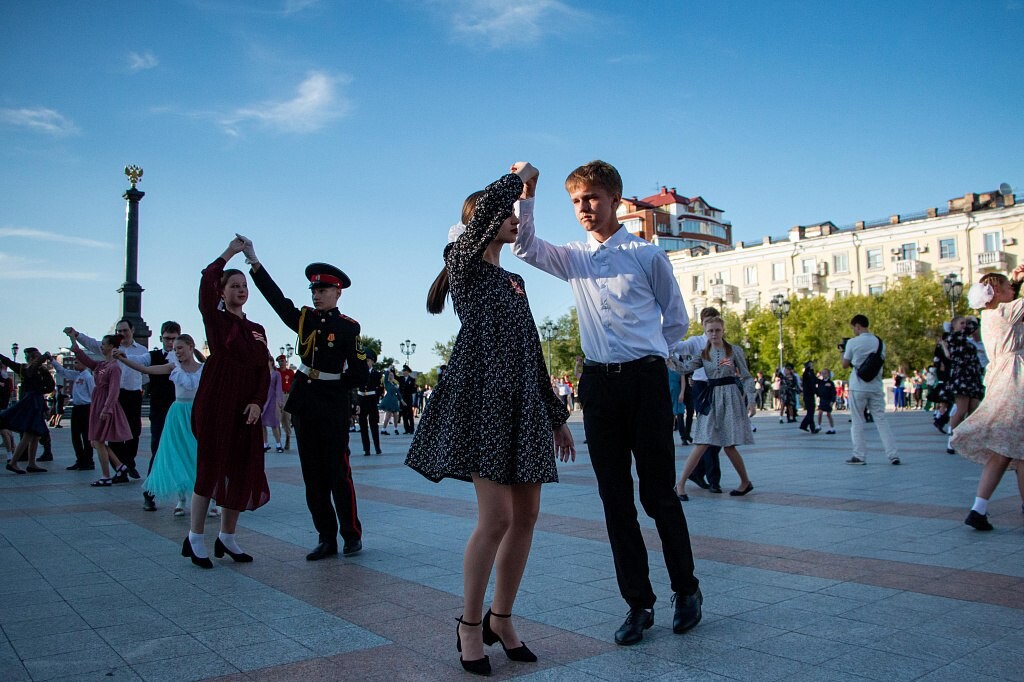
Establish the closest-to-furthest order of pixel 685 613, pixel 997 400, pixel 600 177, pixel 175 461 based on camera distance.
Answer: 1. pixel 685 613
2. pixel 600 177
3. pixel 997 400
4. pixel 175 461

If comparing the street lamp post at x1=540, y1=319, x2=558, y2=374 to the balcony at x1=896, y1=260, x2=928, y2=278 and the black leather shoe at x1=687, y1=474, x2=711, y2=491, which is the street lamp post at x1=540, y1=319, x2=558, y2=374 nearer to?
the balcony at x1=896, y1=260, x2=928, y2=278

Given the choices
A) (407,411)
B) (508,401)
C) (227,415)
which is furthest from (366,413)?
(508,401)

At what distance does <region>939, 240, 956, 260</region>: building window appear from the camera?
65.8 meters

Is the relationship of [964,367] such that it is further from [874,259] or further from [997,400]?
[874,259]

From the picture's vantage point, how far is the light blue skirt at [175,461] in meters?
7.34

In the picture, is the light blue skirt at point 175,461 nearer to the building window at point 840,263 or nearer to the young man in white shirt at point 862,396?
the young man in white shirt at point 862,396

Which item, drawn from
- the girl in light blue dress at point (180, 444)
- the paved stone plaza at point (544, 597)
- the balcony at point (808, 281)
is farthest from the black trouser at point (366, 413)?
Answer: the balcony at point (808, 281)

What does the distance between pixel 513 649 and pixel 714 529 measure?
3583 millimetres

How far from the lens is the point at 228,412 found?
18.6 feet

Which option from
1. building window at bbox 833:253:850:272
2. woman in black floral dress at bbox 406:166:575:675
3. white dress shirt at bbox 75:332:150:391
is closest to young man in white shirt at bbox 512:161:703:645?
woman in black floral dress at bbox 406:166:575:675

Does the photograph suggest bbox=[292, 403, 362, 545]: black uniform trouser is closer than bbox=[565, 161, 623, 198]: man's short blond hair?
No

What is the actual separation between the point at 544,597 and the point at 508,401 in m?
1.63

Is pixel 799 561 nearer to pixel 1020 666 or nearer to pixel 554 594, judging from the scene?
pixel 554 594

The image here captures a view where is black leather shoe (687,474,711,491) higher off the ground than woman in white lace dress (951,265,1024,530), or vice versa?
woman in white lace dress (951,265,1024,530)
